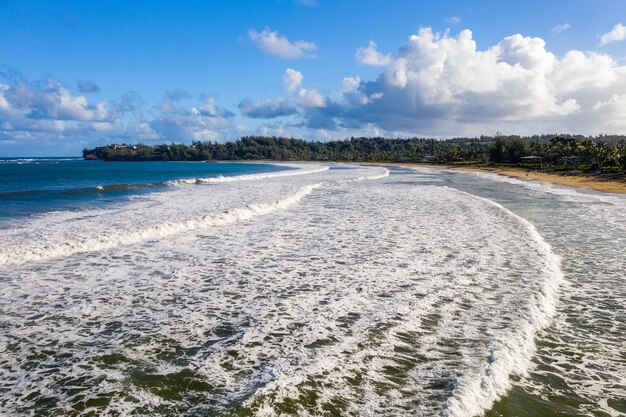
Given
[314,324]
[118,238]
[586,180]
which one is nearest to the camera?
[314,324]

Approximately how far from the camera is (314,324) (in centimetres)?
697

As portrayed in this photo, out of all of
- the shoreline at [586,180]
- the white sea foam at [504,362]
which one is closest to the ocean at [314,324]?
the white sea foam at [504,362]

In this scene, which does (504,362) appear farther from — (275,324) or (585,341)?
(275,324)

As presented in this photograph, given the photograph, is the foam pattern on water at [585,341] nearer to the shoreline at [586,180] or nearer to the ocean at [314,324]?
the ocean at [314,324]

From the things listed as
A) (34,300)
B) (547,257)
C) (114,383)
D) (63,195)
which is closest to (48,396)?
(114,383)

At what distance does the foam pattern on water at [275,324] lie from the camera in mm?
4859

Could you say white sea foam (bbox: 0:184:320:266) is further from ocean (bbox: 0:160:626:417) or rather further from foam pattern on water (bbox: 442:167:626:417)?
foam pattern on water (bbox: 442:167:626:417)

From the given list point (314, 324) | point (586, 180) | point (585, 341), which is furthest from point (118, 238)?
point (586, 180)

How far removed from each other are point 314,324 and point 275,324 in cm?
67

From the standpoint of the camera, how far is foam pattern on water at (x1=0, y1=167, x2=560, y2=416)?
15.9 feet

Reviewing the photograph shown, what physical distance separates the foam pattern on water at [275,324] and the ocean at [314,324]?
0.03 metres

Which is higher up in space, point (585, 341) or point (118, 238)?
point (118, 238)

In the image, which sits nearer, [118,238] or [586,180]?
[118,238]

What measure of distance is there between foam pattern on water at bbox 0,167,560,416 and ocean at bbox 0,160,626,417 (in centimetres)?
3
